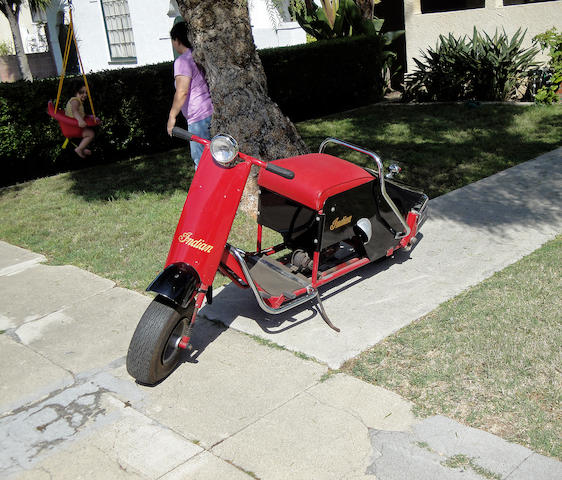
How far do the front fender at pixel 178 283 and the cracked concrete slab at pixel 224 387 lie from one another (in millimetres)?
518

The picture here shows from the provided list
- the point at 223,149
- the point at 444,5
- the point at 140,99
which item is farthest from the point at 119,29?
the point at 223,149

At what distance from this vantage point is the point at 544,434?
10.8 ft

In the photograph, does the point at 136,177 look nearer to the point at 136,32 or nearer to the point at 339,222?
the point at 339,222

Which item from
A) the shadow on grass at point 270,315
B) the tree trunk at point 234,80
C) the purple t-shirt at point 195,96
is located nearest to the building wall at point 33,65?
the tree trunk at point 234,80

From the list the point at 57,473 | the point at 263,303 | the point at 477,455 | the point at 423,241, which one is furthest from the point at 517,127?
the point at 57,473

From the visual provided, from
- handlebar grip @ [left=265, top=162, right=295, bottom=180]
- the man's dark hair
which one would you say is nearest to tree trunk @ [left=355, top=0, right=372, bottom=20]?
the man's dark hair

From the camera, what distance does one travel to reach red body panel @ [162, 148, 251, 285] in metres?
4.22

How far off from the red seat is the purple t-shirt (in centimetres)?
220

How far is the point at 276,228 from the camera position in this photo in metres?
5.25

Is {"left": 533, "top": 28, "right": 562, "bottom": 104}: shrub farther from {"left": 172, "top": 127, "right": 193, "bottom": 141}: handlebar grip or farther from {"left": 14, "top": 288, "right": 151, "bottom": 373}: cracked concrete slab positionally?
{"left": 14, "top": 288, "right": 151, "bottom": 373}: cracked concrete slab

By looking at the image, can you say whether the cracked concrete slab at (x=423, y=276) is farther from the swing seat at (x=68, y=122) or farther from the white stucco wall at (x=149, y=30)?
the white stucco wall at (x=149, y=30)

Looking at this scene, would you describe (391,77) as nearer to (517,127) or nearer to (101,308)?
(517,127)

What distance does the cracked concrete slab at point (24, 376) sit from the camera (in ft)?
13.4

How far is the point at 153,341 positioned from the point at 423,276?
7.83 ft
